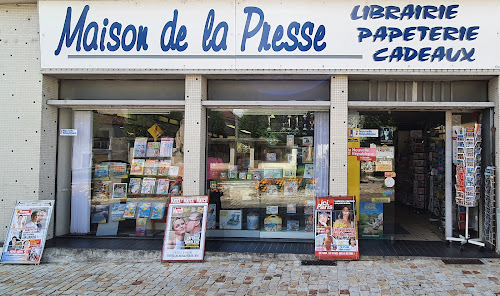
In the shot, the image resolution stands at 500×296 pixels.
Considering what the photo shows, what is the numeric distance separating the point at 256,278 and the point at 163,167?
130 inches

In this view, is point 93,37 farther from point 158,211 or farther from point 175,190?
point 158,211

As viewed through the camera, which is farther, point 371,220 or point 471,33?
point 371,220

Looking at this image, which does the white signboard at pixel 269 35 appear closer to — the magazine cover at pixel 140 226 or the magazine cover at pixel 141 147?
the magazine cover at pixel 141 147

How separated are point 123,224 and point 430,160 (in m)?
7.88

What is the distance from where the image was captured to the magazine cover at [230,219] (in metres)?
6.93

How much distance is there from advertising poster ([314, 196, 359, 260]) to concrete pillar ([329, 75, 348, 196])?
1.21ft

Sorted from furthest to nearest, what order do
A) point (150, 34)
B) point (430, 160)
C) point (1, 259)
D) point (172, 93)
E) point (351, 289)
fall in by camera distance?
point (430, 160)
point (172, 93)
point (150, 34)
point (1, 259)
point (351, 289)

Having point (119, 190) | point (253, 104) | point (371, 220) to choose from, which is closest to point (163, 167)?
point (119, 190)

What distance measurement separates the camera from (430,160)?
29.1 feet

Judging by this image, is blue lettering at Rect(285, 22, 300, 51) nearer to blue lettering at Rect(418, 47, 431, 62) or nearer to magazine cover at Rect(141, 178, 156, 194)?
blue lettering at Rect(418, 47, 431, 62)

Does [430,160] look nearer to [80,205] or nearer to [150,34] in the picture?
[150,34]

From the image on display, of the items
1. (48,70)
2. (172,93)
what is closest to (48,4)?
(48,70)

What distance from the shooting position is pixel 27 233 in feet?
18.9

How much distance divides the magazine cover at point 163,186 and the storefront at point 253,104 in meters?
0.04
